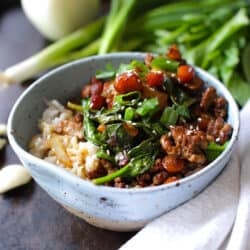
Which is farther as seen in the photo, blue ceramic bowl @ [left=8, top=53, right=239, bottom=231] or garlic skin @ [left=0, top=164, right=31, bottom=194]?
garlic skin @ [left=0, top=164, right=31, bottom=194]

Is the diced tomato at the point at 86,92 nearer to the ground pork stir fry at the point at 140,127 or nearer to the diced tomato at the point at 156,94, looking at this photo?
the ground pork stir fry at the point at 140,127

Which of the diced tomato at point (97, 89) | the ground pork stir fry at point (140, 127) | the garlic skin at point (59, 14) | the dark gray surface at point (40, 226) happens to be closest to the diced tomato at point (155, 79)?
the ground pork stir fry at point (140, 127)

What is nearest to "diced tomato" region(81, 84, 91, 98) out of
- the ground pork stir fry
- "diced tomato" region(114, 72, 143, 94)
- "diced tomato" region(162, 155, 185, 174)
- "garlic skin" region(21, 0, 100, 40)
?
the ground pork stir fry

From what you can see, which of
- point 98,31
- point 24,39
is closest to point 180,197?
point 98,31

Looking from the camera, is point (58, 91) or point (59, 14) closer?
point (58, 91)

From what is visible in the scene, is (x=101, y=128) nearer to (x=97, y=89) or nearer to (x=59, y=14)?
(x=97, y=89)

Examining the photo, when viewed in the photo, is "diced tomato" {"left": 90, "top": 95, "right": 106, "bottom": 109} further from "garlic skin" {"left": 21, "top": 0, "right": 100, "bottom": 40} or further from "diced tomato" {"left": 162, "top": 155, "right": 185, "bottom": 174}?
"garlic skin" {"left": 21, "top": 0, "right": 100, "bottom": 40}

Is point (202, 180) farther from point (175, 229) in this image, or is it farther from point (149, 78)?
point (149, 78)

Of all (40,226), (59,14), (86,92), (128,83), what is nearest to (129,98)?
(128,83)
